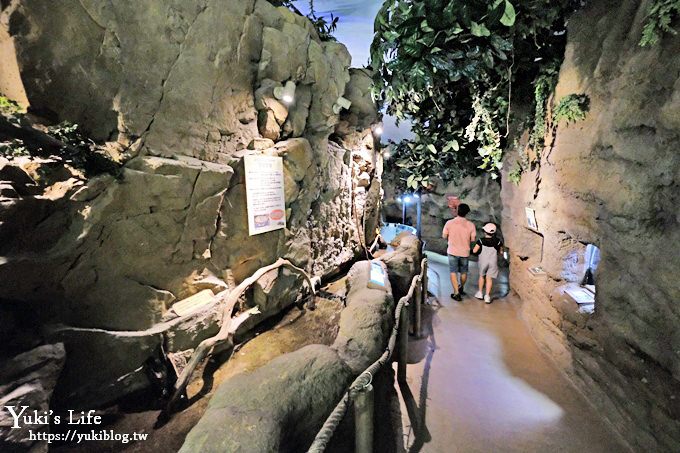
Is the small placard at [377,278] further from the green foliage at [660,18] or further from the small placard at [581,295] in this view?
the green foliage at [660,18]

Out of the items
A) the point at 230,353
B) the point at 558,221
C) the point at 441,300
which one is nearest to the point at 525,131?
the point at 558,221

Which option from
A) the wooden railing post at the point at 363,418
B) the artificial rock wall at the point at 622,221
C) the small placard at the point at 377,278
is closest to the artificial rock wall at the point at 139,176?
the small placard at the point at 377,278

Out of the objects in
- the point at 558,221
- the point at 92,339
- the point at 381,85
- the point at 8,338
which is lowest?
the point at 92,339

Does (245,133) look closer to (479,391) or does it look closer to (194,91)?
(194,91)

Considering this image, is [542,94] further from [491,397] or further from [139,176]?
[139,176]

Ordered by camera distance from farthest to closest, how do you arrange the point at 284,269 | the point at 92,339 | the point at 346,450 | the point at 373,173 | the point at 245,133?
the point at 373,173 < the point at 284,269 < the point at 245,133 < the point at 92,339 < the point at 346,450

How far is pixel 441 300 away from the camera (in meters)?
6.31

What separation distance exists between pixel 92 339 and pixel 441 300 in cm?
611

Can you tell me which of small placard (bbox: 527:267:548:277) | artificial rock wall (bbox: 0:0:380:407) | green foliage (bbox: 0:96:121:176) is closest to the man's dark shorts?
small placard (bbox: 527:267:548:277)

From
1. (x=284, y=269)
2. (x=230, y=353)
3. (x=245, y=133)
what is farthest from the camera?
(x=284, y=269)

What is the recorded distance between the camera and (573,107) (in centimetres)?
355

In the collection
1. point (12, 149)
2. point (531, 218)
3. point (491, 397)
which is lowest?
point (491, 397)

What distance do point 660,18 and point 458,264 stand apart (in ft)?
16.2

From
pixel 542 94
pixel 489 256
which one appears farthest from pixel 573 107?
pixel 489 256
